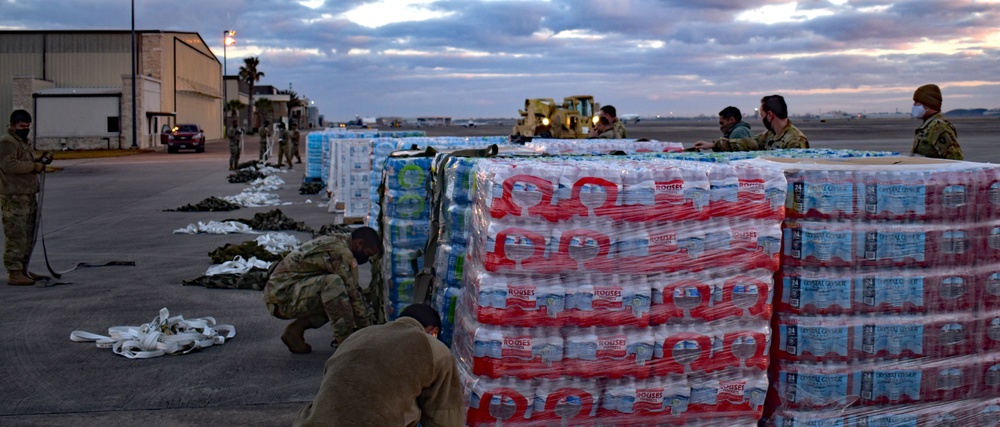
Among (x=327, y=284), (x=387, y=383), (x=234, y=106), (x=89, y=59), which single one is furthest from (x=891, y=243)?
(x=234, y=106)

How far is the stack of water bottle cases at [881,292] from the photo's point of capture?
5387mm

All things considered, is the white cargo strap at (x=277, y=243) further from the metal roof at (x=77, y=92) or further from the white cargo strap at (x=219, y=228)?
the metal roof at (x=77, y=92)

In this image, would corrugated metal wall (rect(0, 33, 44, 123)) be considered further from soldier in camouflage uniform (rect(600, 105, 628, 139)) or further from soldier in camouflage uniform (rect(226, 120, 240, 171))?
soldier in camouflage uniform (rect(600, 105, 628, 139))

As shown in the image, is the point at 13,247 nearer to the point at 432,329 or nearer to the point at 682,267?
the point at 432,329

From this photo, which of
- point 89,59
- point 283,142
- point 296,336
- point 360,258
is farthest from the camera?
point 89,59

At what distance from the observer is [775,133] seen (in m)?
9.02

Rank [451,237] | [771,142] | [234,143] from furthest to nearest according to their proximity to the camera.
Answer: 1. [234,143]
2. [771,142]
3. [451,237]

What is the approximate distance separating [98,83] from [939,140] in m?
60.7

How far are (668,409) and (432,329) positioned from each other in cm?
145

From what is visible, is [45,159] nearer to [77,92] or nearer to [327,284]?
[327,284]

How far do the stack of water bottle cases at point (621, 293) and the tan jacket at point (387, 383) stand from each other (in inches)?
28.5

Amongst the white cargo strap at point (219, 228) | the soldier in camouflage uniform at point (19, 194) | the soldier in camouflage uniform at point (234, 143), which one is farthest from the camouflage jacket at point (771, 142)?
the soldier in camouflage uniform at point (234, 143)

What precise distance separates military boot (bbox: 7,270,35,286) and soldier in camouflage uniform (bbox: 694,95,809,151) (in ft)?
26.1

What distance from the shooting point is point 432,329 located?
16.3 feet
